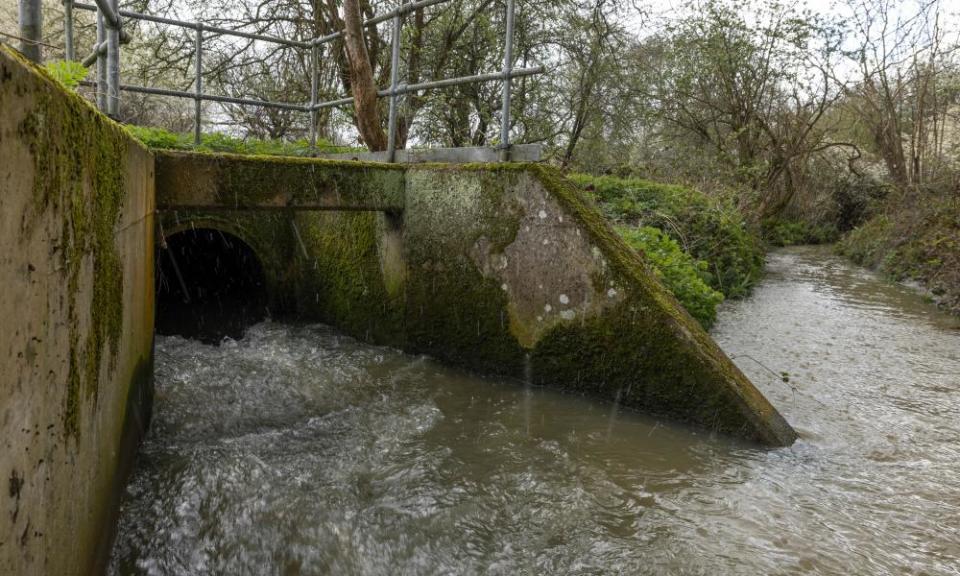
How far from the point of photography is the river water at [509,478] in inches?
116

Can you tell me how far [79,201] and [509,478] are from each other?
2.64 meters

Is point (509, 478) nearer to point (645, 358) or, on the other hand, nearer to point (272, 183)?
point (645, 358)

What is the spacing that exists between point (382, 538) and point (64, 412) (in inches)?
66.0

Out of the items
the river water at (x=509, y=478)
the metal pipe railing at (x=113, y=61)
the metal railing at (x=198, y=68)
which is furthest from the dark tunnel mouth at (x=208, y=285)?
the metal pipe railing at (x=113, y=61)

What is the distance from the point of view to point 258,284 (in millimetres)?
8648

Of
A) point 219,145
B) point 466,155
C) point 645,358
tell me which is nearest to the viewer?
point 645,358

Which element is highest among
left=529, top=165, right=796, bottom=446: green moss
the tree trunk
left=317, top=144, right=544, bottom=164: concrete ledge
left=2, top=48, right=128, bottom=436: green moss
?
the tree trunk

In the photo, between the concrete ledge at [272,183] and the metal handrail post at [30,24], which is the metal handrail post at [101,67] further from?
the metal handrail post at [30,24]

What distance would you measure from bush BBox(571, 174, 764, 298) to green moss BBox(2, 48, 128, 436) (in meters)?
7.73

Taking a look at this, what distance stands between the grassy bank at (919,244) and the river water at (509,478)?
4.72 m

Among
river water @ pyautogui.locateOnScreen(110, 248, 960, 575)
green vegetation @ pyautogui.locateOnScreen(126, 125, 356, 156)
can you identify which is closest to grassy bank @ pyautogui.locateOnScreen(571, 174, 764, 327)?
river water @ pyautogui.locateOnScreen(110, 248, 960, 575)

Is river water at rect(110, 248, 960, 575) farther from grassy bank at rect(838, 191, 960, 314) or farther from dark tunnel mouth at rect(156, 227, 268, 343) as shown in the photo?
grassy bank at rect(838, 191, 960, 314)

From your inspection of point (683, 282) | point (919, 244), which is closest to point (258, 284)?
point (683, 282)

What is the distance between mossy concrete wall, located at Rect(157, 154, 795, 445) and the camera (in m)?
4.55
